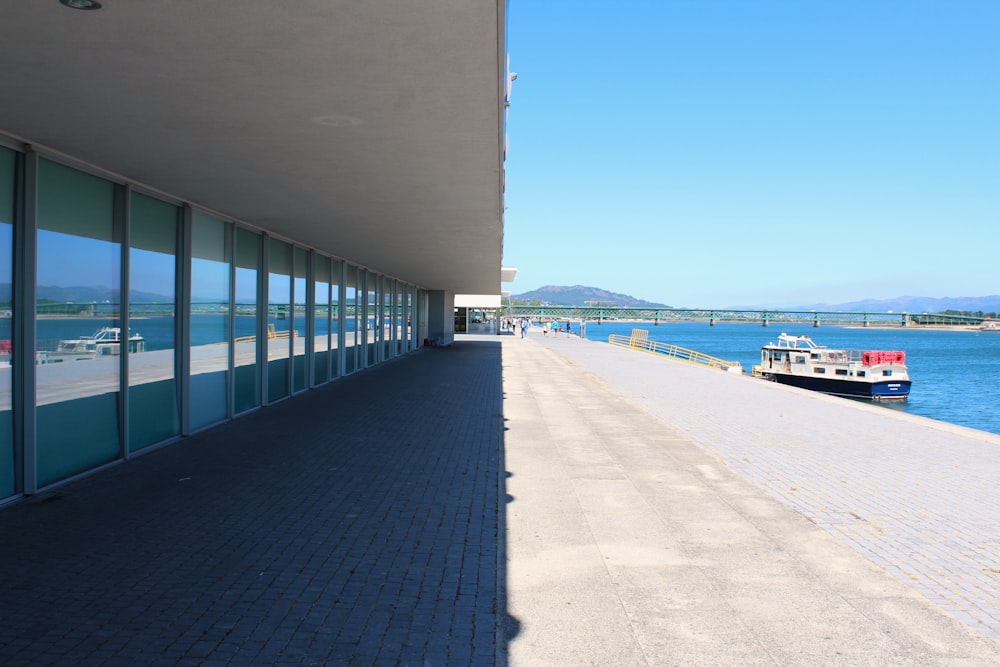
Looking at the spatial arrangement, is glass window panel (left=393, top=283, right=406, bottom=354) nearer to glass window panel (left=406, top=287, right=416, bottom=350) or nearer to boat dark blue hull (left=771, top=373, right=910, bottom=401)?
glass window panel (left=406, top=287, right=416, bottom=350)

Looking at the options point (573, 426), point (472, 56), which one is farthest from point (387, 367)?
point (472, 56)

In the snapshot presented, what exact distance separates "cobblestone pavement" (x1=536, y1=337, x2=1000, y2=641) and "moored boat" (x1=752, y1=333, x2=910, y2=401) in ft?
70.5

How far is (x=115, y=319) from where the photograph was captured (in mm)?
7543

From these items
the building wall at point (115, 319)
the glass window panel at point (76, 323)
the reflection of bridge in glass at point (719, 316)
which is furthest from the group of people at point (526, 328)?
the reflection of bridge in glass at point (719, 316)

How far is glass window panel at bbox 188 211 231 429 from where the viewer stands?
9406 millimetres

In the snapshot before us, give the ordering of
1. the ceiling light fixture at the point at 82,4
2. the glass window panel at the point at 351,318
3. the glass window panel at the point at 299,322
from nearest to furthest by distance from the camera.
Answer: the ceiling light fixture at the point at 82,4
the glass window panel at the point at 299,322
the glass window panel at the point at 351,318

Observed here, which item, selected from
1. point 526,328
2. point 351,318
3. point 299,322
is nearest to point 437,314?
point 351,318

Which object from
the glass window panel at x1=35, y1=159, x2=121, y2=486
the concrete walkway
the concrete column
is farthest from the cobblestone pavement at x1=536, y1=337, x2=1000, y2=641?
the concrete column

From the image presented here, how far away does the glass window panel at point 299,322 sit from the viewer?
1410 centimetres

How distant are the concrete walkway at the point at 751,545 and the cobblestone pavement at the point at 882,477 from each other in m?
0.02

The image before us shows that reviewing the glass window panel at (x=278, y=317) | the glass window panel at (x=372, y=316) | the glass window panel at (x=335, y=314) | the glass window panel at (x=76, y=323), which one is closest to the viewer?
the glass window panel at (x=76, y=323)

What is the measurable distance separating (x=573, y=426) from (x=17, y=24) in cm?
886

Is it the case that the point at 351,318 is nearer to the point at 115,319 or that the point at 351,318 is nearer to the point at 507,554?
the point at 115,319

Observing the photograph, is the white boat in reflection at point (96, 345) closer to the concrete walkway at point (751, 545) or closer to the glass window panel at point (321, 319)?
the concrete walkway at point (751, 545)
